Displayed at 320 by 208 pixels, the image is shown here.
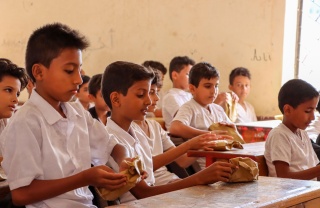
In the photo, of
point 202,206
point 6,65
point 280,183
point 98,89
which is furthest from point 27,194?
point 98,89

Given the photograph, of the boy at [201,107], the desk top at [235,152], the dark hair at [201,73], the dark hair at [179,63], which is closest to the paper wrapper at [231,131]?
the desk top at [235,152]

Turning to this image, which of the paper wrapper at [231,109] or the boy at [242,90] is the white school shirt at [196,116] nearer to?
the paper wrapper at [231,109]

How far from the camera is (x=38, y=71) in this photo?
2.10 metres

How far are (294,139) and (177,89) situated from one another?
321 cm

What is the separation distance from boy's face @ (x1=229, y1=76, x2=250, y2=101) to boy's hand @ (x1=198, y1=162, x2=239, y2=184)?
13.5 feet

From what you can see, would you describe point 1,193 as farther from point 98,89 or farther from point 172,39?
point 172,39

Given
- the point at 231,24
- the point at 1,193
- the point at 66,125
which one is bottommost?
the point at 1,193

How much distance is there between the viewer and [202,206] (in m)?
1.77

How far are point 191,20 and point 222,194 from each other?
A: 4890 mm

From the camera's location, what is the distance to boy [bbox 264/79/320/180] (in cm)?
293

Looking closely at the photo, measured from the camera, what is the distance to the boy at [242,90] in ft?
20.3

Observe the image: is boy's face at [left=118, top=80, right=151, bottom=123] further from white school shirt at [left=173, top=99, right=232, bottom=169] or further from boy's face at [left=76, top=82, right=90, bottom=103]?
boy's face at [left=76, top=82, right=90, bottom=103]

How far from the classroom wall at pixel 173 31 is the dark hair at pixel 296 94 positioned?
3100 mm

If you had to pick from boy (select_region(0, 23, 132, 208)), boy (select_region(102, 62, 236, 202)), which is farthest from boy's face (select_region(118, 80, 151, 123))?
boy (select_region(0, 23, 132, 208))
